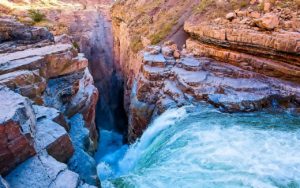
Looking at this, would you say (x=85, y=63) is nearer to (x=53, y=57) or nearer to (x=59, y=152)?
(x=53, y=57)

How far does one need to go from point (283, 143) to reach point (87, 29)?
2205 cm

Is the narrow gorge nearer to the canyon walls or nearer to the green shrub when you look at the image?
the canyon walls

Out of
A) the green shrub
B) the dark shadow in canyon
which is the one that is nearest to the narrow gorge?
the dark shadow in canyon

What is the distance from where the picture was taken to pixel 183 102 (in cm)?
1096

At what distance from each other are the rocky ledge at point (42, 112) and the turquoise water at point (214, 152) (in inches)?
59.2

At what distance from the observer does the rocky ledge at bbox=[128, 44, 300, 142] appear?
10211 millimetres

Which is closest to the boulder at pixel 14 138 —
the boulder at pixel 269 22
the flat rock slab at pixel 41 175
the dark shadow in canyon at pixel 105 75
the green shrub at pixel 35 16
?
the flat rock slab at pixel 41 175

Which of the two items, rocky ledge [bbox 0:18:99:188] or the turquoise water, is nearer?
rocky ledge [bbox 0:18:99:188]

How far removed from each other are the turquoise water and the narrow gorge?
30 mm

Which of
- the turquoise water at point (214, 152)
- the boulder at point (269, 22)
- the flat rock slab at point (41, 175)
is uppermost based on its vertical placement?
the boulder at point (269, 22)

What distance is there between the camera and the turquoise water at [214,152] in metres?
6.48

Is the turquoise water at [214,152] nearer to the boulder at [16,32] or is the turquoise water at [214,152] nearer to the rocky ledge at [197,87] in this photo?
the rocky ledge at [197,87]

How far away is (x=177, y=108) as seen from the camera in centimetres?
1088

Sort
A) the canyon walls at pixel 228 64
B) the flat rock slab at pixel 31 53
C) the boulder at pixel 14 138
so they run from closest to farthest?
1. the boulder at pixel 14 138
2. the flat rock slab at pixel 31 53
3. the canyon walls at pixel 228 64
